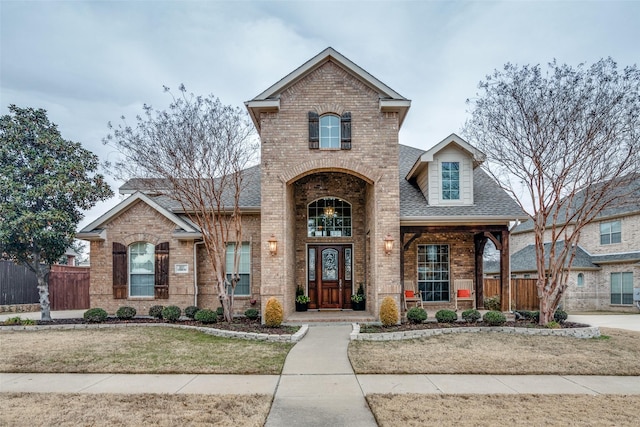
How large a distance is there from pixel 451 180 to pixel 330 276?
17.4ft

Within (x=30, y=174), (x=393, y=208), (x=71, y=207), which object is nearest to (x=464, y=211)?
(x=393, y=208)

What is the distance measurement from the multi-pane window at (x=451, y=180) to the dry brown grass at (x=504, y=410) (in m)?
8.28

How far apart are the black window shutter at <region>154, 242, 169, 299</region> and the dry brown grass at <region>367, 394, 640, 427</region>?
9.57 m

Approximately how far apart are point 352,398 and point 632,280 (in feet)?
65.9

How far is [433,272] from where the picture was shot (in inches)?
560

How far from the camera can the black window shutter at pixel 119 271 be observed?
13.1m

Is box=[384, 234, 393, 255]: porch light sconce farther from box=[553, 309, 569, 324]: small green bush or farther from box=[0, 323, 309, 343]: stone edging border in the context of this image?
box=[553, 309, 569, 324]: small green bush

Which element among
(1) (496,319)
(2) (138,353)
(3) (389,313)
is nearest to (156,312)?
(2) (138,353)

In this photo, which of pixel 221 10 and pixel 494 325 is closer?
pixel 494 325

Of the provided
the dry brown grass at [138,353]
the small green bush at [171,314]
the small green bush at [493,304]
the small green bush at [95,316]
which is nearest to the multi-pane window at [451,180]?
the small green bush at [493,304]

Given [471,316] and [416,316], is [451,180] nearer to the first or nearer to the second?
[471,316]

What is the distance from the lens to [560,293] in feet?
36.0

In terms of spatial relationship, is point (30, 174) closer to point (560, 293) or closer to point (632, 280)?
point (560, 293)

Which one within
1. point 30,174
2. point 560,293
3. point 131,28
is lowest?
point 560,293
